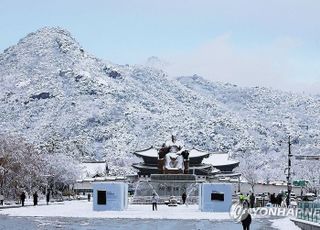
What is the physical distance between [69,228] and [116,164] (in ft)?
477

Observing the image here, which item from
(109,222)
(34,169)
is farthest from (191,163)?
(109,222)

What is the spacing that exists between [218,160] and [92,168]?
27.0 metres

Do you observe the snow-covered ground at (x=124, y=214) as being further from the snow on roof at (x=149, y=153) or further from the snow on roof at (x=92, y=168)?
the snow on roof at (x=92, y=168)

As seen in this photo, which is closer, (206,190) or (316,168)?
(206,190)

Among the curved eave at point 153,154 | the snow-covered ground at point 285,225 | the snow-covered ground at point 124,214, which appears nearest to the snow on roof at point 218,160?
the curved eave at point 153,154

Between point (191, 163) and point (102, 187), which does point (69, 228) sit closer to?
point (102, 187)

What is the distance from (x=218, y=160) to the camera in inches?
5458

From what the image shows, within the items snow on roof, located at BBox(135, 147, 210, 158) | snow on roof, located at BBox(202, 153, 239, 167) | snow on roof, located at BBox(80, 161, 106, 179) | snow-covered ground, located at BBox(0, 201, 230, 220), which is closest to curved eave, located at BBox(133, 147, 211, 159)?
snow on roof, located at BBox(135, 147, 210, 158)

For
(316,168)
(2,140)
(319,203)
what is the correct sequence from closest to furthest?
(319,203) → (2,140) → (316,168)

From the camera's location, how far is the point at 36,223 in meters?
37.9

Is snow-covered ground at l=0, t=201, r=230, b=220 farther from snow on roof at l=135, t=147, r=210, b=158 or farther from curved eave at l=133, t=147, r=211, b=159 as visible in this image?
snow on roof at l=135, t=147, r=210, b=158

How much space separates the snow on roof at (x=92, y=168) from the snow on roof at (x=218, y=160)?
69.0ft

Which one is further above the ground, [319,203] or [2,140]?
[2,140]

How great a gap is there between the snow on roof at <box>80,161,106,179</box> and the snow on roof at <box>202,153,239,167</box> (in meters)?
21.0
